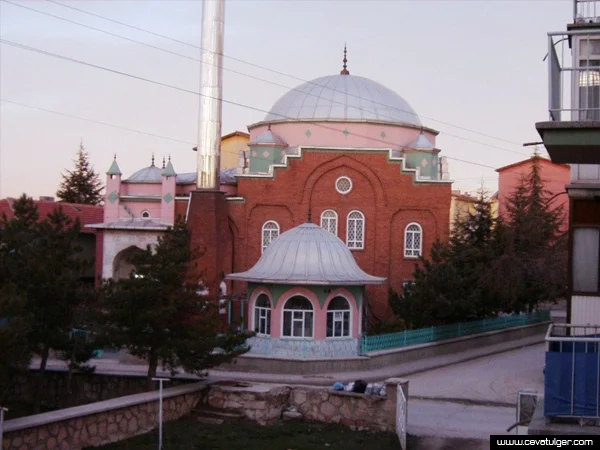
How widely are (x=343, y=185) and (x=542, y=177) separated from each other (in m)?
26.8

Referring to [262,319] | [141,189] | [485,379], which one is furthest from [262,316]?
[141,189]

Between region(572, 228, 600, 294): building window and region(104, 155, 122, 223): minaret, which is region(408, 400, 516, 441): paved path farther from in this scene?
region(104, 155, 122, 223): minaret

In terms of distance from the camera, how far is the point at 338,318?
24.7 metres

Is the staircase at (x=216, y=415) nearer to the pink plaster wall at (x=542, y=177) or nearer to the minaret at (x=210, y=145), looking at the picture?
the minaret at (x=210, y=145)

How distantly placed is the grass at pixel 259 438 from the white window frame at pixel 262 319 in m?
9.55

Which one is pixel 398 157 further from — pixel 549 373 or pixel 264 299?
pixel 549 373

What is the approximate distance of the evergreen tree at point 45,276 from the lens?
1627 cm

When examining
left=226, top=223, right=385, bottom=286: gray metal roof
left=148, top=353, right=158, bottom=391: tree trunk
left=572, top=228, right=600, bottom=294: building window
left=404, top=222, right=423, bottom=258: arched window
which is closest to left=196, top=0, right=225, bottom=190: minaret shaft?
left=226, top=223, right=385, bottom=286: gray metal roof

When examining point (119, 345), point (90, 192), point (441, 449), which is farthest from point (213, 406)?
point (90, 192)

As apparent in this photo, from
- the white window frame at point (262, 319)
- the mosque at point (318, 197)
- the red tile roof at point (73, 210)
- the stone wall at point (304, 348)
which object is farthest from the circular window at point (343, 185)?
the red tile roof at point (73, 210)

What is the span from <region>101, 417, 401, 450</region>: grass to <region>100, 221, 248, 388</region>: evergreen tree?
1432 millimetres

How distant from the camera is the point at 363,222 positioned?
33.7m

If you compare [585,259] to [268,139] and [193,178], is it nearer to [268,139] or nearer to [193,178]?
[268,139]

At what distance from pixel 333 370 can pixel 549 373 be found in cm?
1517
